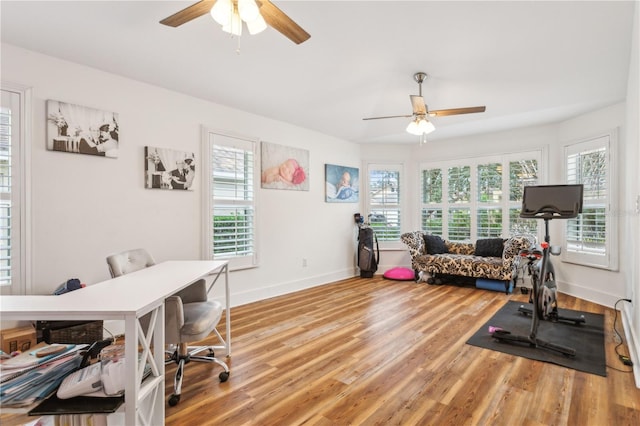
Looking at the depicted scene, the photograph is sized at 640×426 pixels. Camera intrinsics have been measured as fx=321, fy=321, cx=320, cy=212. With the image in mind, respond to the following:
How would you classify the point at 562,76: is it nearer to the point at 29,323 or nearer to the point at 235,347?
the point at 235,347

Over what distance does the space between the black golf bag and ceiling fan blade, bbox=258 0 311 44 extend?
14.2ft

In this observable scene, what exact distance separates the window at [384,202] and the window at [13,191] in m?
5.16

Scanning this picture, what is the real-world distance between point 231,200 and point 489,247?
4.36m

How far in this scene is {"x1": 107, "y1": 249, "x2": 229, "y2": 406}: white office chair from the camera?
206cm

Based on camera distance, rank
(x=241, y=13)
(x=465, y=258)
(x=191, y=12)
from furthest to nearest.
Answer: (x=465, y=258) → (x=191, y=12) → (x=241, y=13)

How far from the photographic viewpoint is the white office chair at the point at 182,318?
6.75ft

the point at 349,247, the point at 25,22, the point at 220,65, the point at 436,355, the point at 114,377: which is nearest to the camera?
the point at 114,377

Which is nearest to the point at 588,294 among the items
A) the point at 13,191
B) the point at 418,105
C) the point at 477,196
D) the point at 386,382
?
the point at 477,196

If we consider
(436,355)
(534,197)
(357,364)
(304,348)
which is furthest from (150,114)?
(534,197)

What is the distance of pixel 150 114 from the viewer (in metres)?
3.54

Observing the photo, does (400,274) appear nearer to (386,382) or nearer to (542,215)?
(542,215)

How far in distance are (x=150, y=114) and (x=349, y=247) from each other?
4.02 meters

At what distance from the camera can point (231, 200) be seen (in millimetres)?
4254

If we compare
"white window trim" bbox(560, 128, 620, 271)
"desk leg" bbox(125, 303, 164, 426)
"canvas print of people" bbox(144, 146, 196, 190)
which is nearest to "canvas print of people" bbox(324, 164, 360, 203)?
"canvas print of people" bbox(144, 146, 196, 190)
